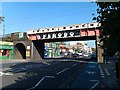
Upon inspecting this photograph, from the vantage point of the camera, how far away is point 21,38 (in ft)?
225

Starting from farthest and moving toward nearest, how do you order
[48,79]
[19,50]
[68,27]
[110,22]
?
[19,50] < [68,27] < [48,79] < [110,22]

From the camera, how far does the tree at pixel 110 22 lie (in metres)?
14.3

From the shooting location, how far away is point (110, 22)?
14664 millimetres

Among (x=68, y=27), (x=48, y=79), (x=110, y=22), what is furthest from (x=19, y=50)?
(x=110, y=22)

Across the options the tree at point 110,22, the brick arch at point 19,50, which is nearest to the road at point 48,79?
the tree at point 110,22

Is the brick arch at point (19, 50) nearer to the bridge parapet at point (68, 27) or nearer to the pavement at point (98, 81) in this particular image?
the bridge parapet at point (68, 27)

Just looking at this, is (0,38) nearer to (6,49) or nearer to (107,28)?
(6,49)

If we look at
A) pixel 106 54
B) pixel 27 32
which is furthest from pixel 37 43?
pixel 106 54

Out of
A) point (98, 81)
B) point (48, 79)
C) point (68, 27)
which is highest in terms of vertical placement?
point (68, 27)

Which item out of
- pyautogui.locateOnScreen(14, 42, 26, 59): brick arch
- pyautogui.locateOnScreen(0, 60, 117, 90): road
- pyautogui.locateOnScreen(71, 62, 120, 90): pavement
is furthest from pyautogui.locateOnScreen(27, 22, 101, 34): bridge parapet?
pyautogui.locateOnScreen(71, 62, 120, 90): pavement

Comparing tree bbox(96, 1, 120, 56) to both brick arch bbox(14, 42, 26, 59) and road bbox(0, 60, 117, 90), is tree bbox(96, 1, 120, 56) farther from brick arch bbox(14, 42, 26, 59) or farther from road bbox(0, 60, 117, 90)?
brick arch bbox(14, 42, 26, 59)

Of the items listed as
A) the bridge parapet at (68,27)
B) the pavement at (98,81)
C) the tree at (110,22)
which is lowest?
the pavement at (98,81)

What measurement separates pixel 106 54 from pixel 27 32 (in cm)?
5097

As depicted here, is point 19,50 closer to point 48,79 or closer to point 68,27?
point 68,27
